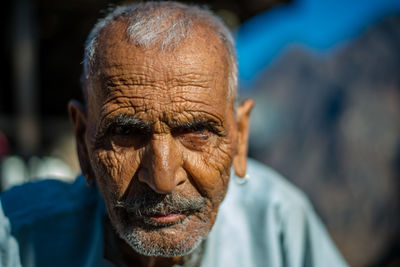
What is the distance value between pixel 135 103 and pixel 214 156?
1.47ft

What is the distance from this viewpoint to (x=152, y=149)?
1486 millimetres

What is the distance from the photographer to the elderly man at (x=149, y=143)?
151 cm

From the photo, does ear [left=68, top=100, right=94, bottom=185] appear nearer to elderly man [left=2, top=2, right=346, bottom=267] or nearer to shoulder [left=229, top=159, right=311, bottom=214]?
elderly man [left=2, top=2, right=346, bottom=267]

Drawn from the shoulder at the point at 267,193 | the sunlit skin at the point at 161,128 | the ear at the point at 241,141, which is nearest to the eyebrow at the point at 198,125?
the sunlit skin at the point at 161,128

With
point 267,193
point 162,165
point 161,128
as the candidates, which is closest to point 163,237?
point 162,165

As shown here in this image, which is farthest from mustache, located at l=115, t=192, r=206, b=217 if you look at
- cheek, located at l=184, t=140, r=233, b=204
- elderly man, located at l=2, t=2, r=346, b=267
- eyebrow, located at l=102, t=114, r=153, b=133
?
eyebrow, located at l=102, t=114, r=153, b=133

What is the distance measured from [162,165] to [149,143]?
5.3 inches

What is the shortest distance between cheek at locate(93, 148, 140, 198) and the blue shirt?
0.51 meters

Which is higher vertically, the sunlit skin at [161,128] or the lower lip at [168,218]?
the sunlit skin at [161,128]

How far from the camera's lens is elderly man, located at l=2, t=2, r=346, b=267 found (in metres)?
1.51

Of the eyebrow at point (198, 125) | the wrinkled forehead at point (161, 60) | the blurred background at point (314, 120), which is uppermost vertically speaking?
the wrinkled forehead at point (161, 60)

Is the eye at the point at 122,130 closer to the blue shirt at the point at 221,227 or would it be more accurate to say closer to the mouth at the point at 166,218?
the mouth at the point at 166,218

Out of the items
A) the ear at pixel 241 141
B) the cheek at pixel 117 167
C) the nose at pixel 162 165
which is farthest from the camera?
the ear at pixel 241 141

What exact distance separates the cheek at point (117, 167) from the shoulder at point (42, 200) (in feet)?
1.73
